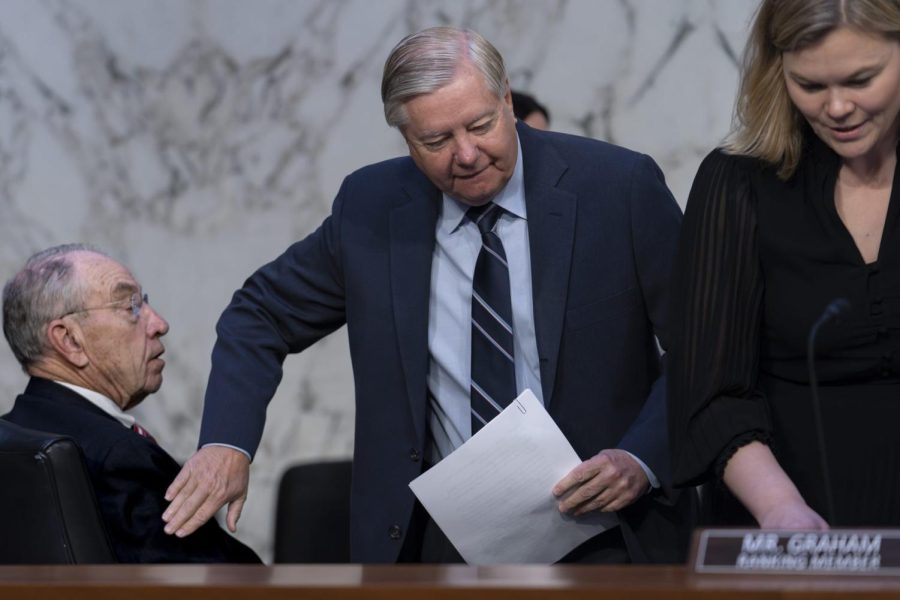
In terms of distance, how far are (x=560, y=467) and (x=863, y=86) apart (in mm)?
827

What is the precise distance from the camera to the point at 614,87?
173 inches

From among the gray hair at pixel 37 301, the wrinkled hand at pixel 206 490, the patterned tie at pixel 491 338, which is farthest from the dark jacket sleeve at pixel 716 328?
the gray hair at pixel 37 301

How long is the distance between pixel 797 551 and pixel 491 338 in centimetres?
118

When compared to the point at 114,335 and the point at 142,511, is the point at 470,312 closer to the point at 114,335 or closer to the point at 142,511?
the point at 142,511

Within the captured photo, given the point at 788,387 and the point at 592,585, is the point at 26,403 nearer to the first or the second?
the point at 788,387

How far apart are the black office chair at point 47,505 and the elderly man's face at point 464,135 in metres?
0.76

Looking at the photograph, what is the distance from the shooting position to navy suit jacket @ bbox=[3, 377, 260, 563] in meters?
2.64

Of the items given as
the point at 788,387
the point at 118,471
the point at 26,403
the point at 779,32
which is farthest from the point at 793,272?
the point at 26,403

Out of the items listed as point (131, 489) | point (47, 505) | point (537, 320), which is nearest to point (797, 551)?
point (537, 320)

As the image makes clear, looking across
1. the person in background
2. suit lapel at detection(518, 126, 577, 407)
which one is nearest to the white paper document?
suit lapel at detection(518, 126, 577, 407)

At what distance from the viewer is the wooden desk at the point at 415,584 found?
1.36 m

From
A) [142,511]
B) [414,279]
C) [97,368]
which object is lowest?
[142,511]

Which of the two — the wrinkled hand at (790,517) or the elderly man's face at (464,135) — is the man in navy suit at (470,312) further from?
the wrinkled hand at (790,517)

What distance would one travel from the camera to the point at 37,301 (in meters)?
3.09
